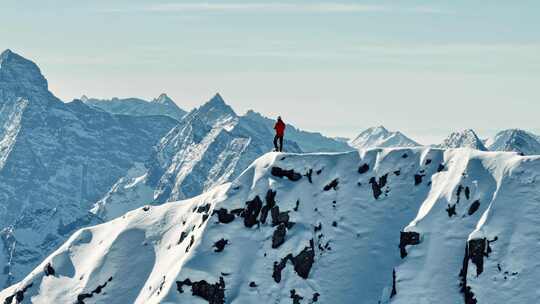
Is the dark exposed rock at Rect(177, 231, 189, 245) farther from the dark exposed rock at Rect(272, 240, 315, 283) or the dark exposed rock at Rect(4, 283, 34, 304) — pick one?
the dark exposed rock at Rect(4, 283, 34, 304)

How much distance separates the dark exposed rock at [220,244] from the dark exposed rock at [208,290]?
601cm

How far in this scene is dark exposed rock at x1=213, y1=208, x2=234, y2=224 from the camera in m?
151

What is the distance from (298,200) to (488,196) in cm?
2654

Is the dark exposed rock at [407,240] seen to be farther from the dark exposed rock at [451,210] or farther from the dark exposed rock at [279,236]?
the dark exposed rock at [279,236]

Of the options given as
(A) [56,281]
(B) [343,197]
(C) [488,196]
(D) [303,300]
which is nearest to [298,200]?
(B) [343,197]

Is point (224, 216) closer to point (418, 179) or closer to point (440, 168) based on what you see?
point (418, 179)

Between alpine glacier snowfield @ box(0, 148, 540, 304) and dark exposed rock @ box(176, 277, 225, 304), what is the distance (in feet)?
0.43

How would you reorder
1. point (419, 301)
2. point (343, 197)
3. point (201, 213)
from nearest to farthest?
point (419, 301)
point (343, 197)
point (201, 213)

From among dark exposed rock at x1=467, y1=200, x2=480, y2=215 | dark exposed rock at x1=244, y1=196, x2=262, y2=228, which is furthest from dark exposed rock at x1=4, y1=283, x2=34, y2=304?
dark exposed rock at x1=467, y1=200, x2=480, y2=215

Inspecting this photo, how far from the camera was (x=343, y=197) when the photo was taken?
14925 cm

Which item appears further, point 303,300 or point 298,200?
point 298,200

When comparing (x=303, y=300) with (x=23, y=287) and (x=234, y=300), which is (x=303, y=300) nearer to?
(x=234, y=300)

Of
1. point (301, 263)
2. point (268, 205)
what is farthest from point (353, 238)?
point (268, 205)

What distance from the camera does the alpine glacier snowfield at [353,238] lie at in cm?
13062
